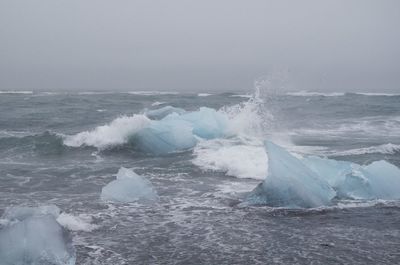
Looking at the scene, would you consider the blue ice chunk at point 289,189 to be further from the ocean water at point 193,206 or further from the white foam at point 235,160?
the white foam at point 235,160

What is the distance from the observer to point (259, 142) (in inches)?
535

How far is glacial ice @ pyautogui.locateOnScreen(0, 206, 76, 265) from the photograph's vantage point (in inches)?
176

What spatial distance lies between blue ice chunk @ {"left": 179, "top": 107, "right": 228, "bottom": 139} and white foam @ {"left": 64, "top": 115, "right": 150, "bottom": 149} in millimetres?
1565

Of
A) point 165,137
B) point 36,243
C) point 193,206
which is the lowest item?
point 193,206

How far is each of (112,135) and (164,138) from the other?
2154mm

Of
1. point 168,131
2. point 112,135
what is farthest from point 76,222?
point 112,135

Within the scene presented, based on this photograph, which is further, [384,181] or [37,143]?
[37,143]

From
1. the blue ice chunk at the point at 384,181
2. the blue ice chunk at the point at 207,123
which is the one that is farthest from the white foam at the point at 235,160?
the blue ice chunk at the point at 384,181

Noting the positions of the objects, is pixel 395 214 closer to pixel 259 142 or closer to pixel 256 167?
pixel 256 167

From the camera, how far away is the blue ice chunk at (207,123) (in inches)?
553

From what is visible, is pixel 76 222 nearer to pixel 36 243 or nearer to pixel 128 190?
pixel 36 243

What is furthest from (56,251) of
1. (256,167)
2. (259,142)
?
(259,142)

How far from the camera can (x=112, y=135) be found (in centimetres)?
1359

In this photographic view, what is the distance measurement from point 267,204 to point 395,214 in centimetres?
185
